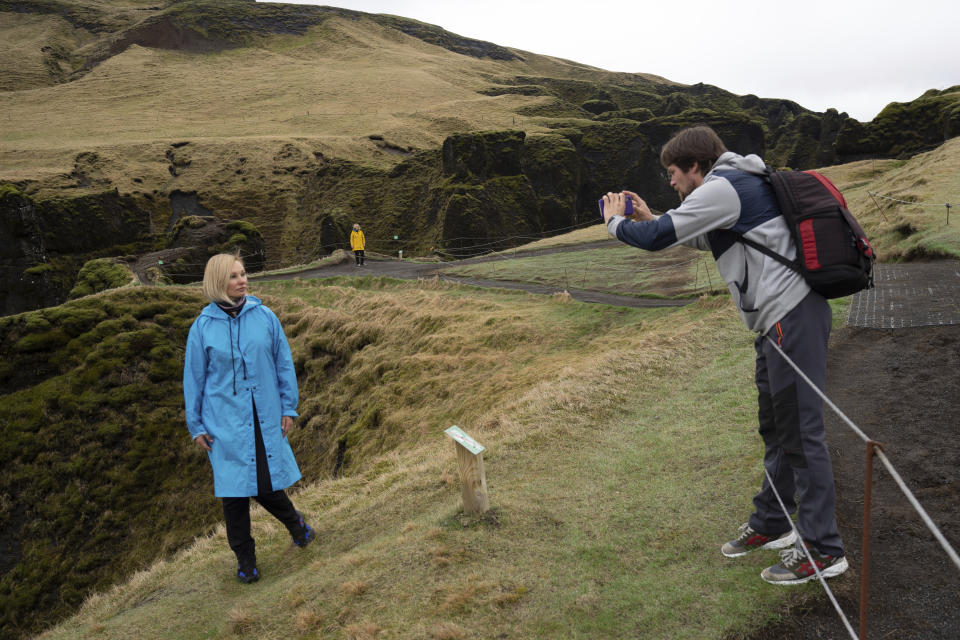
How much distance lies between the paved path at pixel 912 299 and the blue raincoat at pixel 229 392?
352 inches

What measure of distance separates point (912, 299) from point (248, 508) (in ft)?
35.7

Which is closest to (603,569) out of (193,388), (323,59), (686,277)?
(193,388)

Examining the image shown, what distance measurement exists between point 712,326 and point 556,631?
28.1 feet

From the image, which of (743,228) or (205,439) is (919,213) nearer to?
(743,228)

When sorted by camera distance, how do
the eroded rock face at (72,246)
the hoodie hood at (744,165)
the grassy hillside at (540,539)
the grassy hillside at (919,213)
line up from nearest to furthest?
the hoodie hood at (744,165) → the grassy hillside at (540,539) → the grassy hillside at (919,213) → the eroded rock face at (72,246)

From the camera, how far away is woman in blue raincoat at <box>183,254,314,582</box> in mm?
4973

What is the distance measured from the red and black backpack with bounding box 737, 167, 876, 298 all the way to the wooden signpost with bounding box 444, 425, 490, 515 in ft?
9.74

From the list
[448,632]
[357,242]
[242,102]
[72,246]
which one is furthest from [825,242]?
[242,102]

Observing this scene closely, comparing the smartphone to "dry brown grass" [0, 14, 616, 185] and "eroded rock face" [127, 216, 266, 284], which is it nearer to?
"eroded rock face" [127, 216, 266, 284]

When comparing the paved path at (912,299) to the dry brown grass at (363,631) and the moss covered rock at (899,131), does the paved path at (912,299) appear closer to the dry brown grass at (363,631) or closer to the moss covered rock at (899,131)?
the dry brown grass at (363,631)

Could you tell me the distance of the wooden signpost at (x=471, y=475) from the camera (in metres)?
5.03

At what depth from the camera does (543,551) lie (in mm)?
4535

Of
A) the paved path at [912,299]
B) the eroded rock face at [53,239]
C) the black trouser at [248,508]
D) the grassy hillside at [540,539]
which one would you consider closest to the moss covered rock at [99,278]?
the eroded rock face at [53,239]

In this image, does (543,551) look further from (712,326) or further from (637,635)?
(712,326)
